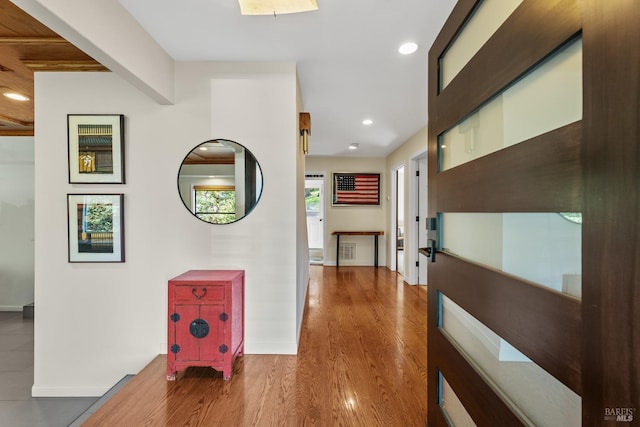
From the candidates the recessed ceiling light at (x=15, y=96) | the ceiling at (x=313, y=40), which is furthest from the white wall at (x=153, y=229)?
the recessed ceiling light at (x=15, y=96)

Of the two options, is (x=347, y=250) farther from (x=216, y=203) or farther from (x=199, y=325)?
(x=199, y=325)

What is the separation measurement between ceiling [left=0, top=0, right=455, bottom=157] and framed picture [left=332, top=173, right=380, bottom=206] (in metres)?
3.05

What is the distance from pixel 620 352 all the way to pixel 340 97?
109 inches

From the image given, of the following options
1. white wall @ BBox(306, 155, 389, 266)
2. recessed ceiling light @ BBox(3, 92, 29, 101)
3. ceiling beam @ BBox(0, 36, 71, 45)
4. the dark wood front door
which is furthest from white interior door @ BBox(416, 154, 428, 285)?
recessed ceiling light @ BBox(3, 92, 29, 101)

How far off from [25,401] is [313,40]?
3.40 meters

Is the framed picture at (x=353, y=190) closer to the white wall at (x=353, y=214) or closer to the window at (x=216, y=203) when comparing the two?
the white wall at (x=353, y=214)

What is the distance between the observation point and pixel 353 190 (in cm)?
590

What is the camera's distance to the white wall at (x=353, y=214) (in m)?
5.91

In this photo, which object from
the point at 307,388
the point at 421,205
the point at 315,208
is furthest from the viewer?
the point at 315,208

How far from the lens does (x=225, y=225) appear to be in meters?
2.21

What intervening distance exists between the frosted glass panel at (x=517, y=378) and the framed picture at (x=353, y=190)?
476cm

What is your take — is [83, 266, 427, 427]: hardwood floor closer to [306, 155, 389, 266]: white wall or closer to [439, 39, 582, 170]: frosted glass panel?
[439, 39, 582, 170]: frosted glass panel

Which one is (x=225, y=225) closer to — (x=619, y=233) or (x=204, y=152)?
(x=204, y=152)

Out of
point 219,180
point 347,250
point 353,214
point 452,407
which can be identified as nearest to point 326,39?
point 219,180
